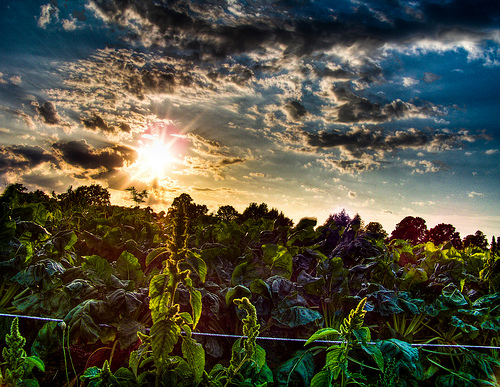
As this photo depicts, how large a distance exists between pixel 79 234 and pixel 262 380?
6.81 ft

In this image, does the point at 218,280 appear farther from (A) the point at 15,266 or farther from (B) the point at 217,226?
(A) the point at 15,266

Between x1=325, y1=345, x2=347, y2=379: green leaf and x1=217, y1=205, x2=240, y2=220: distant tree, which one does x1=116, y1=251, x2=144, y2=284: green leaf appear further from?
x1=217, y1=205, x2=240, y2=220: distant tree

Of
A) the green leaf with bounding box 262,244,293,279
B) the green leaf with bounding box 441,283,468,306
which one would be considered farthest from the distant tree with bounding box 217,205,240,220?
the green leaf with bounding box 441,283,468,306

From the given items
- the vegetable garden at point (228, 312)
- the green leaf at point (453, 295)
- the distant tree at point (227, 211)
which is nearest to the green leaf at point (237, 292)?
the vegetable garden at point (228, 312)

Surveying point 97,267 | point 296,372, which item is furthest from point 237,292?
point 97,267

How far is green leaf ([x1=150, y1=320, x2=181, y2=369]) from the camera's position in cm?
141

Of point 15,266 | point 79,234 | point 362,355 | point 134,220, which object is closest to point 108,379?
point 15,266

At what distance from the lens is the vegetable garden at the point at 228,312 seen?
1.57 m

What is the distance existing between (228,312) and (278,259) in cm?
51

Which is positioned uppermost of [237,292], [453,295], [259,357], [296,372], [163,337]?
[453,295]

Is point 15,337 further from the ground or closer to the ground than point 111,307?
closer to the ground

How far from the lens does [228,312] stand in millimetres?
2031

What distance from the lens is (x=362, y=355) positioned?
7.11 ft

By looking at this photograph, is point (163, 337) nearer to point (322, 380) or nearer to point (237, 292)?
point (237, 292)
